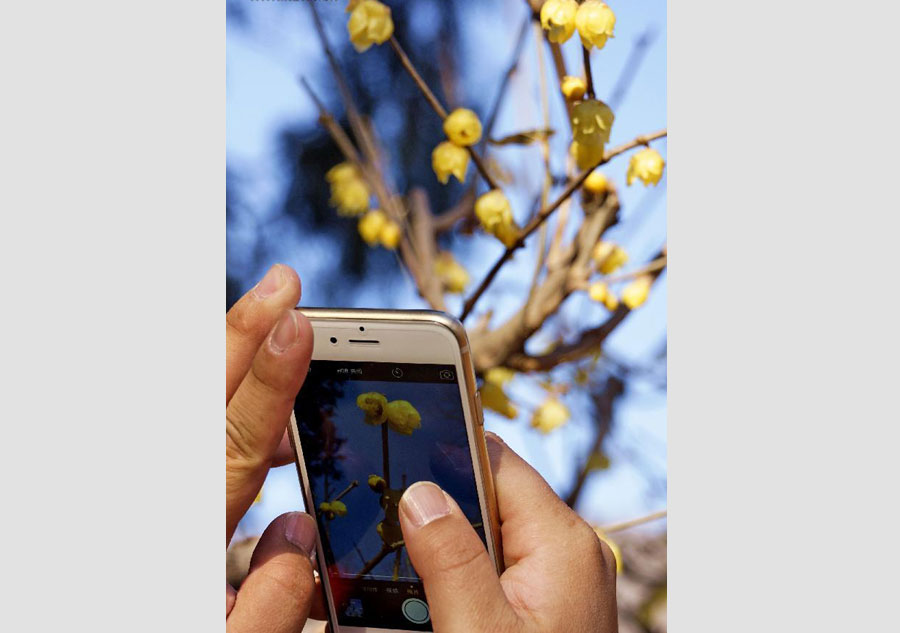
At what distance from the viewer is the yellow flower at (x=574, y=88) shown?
20.4 inches

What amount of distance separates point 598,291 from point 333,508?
0.28 metres

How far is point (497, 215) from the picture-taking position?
552mm

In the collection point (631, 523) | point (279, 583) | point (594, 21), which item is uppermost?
point (594, 21)

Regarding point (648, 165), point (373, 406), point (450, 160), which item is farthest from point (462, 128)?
point (373, 406)

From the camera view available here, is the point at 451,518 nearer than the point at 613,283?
Yes

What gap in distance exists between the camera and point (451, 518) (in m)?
0.31

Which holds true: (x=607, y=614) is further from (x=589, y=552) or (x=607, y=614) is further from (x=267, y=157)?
(x=267, y=157)

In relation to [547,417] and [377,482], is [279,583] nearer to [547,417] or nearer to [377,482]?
[377,482]

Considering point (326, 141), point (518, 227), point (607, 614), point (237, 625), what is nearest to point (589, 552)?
point (607, 614)

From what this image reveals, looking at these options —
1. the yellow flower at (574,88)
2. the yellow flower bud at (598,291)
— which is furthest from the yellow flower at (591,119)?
the yellow flower bud at (598,291)

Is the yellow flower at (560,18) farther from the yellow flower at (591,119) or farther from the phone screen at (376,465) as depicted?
the phone screen at (376,465)

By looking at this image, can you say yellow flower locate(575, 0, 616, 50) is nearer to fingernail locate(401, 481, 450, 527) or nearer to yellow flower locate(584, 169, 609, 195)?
yellow flower locate(584, 169, 609, 195)

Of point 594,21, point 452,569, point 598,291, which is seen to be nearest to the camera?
point 452,569

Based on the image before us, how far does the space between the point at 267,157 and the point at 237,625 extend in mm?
374
